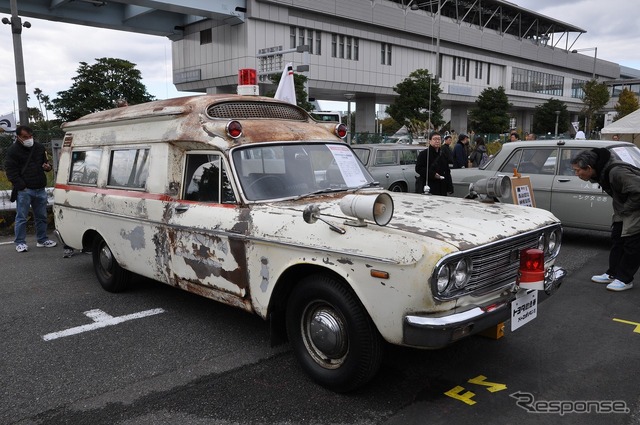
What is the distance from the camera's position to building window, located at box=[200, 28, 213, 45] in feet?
125

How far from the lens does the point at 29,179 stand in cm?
803

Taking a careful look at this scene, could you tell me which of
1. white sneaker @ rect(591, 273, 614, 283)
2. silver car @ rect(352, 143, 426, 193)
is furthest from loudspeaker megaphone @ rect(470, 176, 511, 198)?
silver car @ rect(352, 143, 426, 193)

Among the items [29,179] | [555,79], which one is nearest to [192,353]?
[29,179]

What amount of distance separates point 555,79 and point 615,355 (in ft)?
243

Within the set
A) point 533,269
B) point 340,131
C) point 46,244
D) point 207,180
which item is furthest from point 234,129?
point 46,244

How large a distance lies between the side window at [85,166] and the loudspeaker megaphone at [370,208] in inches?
148

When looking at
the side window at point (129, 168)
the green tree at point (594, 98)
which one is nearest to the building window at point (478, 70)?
the green tree at point (594, 98)

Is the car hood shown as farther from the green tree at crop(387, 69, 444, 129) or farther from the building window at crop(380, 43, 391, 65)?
the building window at crop(380, 43, 391, 65)

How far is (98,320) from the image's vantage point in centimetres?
496

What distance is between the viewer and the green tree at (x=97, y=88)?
5109cm

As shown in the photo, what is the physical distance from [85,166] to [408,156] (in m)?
8.90

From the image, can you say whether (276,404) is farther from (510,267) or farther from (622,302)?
(622,302)

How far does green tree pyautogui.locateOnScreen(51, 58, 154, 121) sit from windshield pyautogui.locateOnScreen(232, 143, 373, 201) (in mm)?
50941

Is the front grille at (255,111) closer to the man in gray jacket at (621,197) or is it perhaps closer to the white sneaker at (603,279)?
the man in gray jacket at (621,197)
